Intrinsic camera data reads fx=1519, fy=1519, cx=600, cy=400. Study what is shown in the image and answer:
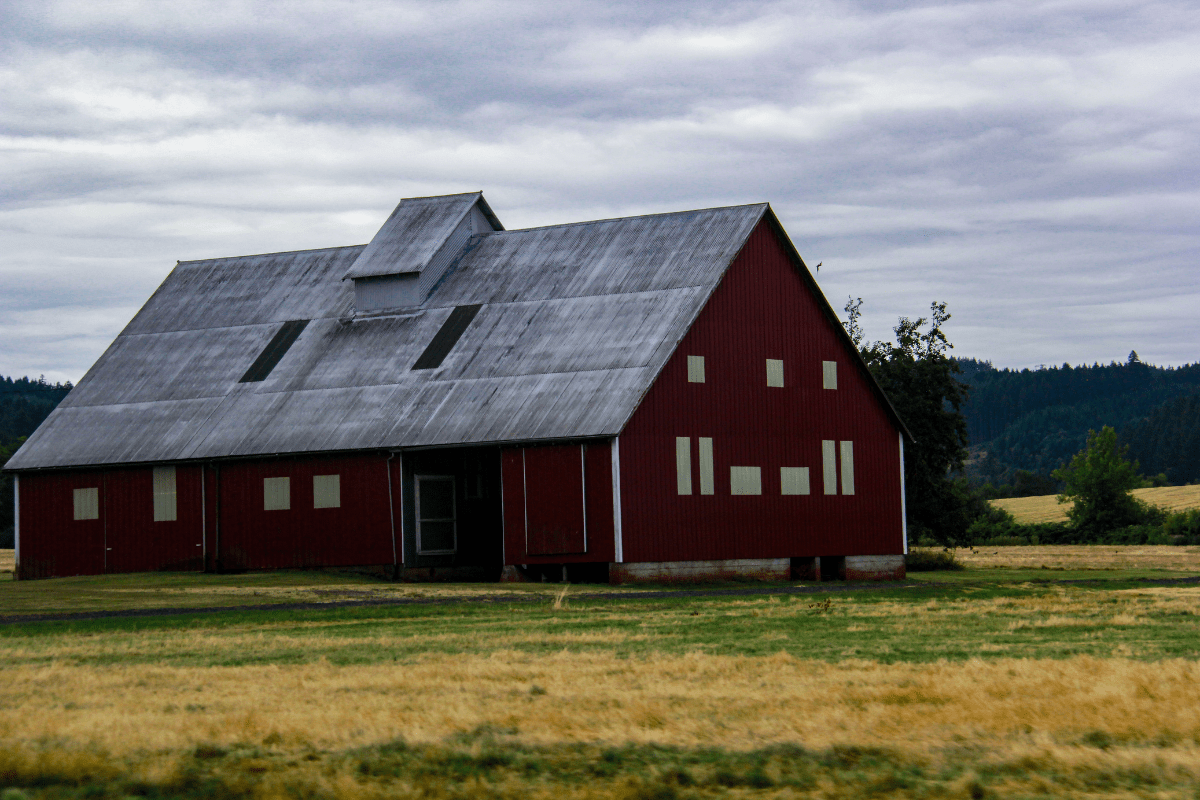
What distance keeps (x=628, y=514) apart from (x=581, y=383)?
4.14 m

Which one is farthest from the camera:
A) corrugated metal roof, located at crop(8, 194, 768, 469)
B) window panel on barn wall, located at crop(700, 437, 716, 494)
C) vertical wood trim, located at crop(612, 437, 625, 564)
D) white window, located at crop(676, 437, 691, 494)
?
window panel on barn wall, located at crop(700, 437, 716, 494)

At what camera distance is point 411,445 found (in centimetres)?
4378

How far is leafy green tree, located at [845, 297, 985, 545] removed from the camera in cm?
6312

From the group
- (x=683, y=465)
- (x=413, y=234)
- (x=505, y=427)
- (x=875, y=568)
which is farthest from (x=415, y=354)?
(x=875, y=568)

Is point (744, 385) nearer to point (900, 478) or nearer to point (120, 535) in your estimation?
point (900, 478)

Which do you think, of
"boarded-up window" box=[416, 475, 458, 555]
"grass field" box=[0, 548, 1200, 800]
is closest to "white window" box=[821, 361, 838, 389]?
"boarded-up window" box=[416, 475, 458, 555]

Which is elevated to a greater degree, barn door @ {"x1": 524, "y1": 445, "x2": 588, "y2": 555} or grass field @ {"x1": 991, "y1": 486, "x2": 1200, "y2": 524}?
barn door @ {"x1": 524, "y1": 445, "x2": 588, "y2": 555}

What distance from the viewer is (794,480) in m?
46.6

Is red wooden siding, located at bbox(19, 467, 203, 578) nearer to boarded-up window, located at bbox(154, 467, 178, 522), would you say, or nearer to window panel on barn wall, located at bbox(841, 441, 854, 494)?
boarded-up window, located at bbox(154, 467, 178, 522)

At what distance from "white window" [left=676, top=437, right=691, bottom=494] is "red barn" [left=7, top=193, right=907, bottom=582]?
70mm

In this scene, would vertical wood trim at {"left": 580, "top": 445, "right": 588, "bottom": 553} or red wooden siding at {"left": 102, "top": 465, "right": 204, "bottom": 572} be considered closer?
vertical wood trim at {"left": 580, "top": 445, "right": 588, "bottom": 553}

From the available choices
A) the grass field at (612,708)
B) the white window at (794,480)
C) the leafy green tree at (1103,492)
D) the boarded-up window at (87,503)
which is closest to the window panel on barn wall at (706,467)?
the white window at (794,480)

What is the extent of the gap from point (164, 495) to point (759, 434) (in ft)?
61.5

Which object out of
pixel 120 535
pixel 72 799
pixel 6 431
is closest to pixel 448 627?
pixel 72 799
